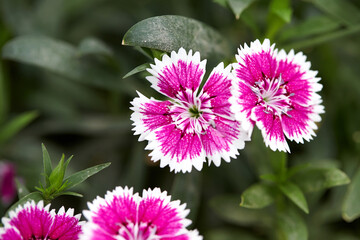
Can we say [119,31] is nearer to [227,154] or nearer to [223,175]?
[223,175]

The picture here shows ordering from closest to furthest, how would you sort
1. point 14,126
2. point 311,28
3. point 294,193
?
point 294,193 → point 311,28 → point 14,126

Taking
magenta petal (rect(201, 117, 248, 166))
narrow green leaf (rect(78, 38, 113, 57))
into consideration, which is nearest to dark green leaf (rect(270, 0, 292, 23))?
magenta petal (rect(201, 117, 248, 166))

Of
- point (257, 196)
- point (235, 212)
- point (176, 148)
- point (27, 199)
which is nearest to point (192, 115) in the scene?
point (176, 148)

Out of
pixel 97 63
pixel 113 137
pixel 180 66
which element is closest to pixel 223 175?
pixel 113 137

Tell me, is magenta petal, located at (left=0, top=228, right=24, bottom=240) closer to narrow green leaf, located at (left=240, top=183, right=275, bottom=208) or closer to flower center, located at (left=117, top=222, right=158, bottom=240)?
flower center, located at (left=117, top=222, right=158, bottom=240)

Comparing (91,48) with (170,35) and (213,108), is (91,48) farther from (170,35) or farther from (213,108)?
(213,108)

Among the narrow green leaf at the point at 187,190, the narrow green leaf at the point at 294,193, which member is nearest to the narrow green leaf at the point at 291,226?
the narrow green leaf at the point at 294,193
